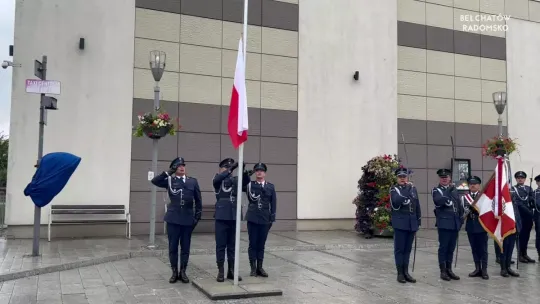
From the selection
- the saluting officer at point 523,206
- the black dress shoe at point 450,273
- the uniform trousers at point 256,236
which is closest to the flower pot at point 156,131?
the uniform trousers at point 256,236

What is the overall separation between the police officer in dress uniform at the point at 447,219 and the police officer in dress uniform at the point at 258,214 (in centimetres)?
291

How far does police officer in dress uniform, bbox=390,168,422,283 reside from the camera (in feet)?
27.0

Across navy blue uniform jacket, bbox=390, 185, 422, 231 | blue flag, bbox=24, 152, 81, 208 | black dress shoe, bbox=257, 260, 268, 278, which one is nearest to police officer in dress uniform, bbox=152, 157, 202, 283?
black dress shoe, bbox=257, 260, 268, 278

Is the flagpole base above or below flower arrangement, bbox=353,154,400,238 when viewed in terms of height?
below

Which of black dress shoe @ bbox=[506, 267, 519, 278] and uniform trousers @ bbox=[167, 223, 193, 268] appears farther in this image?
black dress shoe @ bbox=[506, 267, 519, 278]

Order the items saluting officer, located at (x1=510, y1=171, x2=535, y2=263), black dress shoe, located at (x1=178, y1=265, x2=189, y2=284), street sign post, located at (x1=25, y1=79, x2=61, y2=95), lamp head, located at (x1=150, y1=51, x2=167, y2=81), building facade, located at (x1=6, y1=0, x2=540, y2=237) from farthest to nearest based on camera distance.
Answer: building facade, located at (x1=6, y1=0, x2=540, y2=237), lamp head, located at (x1=150, y1=51, x2=167, y2=81), saluting officer, located at (x1=510, y1=171, x2=535, y2=263), street sign post, located at (x1=25, y1=79, x2=61, y2=95), black dress shoe, located at (x1=178, y1=265, x2=189, y2=284)

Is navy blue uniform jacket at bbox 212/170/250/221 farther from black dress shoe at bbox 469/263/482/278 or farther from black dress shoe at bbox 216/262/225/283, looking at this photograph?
black dress shoe at bbox 469/263/482/278

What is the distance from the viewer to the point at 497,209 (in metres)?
8.80

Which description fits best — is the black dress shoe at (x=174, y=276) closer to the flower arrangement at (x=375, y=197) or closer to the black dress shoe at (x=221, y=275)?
the black dress shoe at (x=221, y=275)

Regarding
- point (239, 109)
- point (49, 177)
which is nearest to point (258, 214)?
point (239, 109)

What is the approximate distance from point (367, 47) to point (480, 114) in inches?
204

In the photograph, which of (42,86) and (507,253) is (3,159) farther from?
(507,253)

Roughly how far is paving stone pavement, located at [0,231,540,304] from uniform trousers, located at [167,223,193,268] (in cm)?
39

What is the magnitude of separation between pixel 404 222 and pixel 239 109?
10.9 ft
